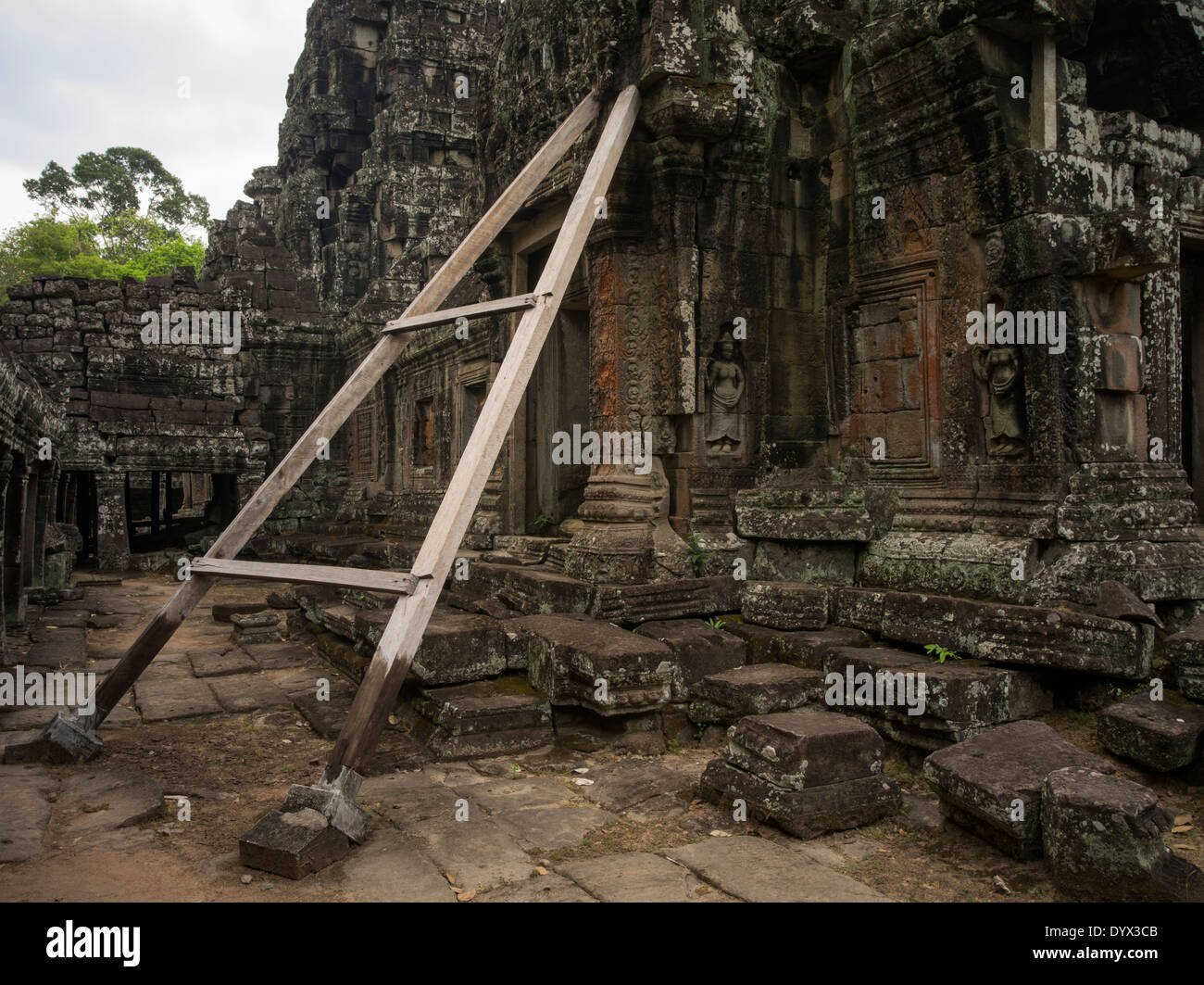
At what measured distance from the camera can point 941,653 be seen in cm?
508

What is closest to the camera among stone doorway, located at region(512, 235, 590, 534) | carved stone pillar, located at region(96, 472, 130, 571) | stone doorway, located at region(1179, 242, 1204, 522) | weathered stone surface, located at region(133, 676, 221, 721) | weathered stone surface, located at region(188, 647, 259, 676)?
weathered stone surface, located at region(133, 676, 221, 721)

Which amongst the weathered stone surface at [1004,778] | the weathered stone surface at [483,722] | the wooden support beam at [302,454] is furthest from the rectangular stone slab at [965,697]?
the wooden support beam at [302,454]

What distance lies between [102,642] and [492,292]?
530cm

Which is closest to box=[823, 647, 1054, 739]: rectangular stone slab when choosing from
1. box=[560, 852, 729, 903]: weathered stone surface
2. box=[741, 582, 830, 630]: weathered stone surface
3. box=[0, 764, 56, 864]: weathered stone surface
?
box=[741, 582, 830, 630]: weathered stone surface

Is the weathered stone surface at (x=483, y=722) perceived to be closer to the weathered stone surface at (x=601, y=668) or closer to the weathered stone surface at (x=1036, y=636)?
the weathered stone surface at (x=601, y=668)

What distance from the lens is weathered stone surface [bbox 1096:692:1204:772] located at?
155 inches

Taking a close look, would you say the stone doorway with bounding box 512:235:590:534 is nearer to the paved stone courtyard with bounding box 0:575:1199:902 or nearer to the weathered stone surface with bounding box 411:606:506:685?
the weathered stone surface with bounding box 411:606:506:685

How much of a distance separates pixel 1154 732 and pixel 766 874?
1.88 metres

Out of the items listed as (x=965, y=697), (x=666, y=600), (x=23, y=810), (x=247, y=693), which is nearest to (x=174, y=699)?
(x=247, y=693)

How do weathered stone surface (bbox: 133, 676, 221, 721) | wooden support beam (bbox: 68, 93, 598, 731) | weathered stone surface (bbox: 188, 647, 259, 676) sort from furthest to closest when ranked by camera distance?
weathered stone surface (bbox: 188, 647, 259, 676) < weathered stone surface (bbox: 133, 676, 221, 721) < wooden support beam (bbox: 68, 93, 598, 731)

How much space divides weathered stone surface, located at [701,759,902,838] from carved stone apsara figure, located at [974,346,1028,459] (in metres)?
2.41

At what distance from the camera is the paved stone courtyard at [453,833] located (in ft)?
11.1

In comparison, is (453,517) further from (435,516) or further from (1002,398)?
(1002,398)

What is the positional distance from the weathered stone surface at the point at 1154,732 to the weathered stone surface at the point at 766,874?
1565mm
